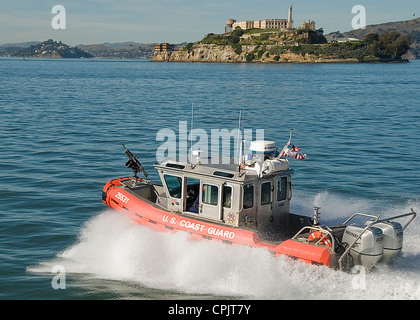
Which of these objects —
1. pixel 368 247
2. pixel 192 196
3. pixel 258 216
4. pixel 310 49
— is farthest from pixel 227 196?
pixel 310 49

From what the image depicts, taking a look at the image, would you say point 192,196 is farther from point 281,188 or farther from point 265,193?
point 281,188

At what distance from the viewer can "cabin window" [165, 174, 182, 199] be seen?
14.2 m

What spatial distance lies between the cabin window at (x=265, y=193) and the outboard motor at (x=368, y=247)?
244 cm

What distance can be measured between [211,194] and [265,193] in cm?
133

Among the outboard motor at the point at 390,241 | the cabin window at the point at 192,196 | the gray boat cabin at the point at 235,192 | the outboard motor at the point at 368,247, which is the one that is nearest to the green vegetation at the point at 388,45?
the gray boat cabin at the point at 235,192

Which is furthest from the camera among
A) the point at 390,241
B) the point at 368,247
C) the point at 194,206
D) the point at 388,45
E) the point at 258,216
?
the point at 388,45

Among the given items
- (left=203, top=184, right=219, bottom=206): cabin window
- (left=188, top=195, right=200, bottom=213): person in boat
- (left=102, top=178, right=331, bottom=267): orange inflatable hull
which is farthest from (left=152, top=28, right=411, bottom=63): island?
(left=203, top=184, right=219, bottom=206): cabin window

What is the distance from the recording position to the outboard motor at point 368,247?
1173cm

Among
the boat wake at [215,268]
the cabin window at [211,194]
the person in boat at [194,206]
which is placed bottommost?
the boat wake at [215,268]

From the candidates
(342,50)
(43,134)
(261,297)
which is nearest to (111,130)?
(43,134)

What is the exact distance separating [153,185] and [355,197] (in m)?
8.15

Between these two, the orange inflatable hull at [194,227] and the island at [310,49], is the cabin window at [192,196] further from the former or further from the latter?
the island at [310,49]

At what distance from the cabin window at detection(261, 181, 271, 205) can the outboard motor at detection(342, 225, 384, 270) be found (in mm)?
2437

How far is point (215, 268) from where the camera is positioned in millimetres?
12812
